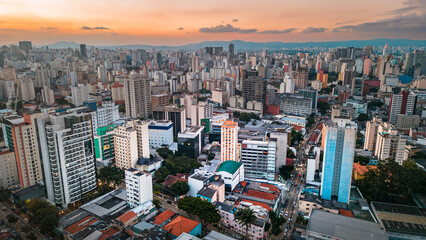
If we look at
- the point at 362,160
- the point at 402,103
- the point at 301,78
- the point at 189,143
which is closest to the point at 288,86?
the point at 301,78

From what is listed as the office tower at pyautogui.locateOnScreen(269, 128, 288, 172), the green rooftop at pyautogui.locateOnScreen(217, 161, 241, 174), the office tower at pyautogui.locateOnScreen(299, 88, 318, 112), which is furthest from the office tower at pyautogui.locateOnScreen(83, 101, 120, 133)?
the office tower at pyautogui.locateOnScreen(299, 88, 318, 112)

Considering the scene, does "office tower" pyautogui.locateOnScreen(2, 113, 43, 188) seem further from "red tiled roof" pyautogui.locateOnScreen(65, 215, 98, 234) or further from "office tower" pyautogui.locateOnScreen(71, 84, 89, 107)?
"office tower" pyautogui.locateOnScreen(71, 84, 89, 107)

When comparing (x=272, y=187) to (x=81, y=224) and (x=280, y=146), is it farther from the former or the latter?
(x=81, y=224)

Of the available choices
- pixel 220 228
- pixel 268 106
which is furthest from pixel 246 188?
pixel 268 106

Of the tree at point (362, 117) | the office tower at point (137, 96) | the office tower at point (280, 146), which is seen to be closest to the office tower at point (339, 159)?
the office tower at point (280, 146)

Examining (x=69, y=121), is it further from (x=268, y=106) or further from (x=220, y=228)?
(x=268, y=106)

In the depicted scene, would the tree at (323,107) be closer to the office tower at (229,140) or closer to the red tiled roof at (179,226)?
A: the office tower at (229,140)
